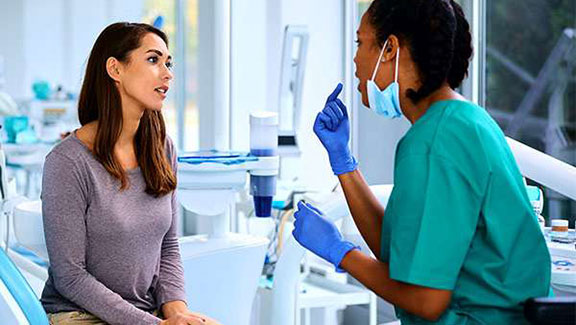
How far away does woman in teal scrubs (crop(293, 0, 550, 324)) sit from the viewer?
4.42 ft

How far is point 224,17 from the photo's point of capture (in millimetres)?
2975

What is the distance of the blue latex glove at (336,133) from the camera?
5.78ft

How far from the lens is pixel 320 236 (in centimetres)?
157

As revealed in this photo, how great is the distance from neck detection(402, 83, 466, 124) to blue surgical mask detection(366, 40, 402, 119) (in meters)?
0.02

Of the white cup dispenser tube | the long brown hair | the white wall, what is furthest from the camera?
the white wall

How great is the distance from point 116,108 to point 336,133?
22.1 inches

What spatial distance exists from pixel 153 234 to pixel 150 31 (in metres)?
0.52

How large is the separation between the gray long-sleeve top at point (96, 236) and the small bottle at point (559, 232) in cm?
97

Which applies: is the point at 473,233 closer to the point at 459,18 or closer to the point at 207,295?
the point at 459,18

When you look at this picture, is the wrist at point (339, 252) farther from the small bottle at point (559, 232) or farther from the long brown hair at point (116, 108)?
the small bottle at point (559, 232)

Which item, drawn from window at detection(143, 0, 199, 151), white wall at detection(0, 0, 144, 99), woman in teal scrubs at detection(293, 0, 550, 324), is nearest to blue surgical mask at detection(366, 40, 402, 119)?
woman in teal scrubs at detection(293, 0, 550, 324)

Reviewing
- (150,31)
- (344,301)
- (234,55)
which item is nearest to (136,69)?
(150,31)

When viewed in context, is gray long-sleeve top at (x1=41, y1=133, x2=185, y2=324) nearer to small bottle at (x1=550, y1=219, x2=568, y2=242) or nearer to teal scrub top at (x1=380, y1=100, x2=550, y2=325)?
teal scrub top at (x1=380, y1=100, x2=550, y2=325)

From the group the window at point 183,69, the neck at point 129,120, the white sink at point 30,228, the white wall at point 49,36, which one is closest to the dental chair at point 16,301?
the white sink at point 30,228
